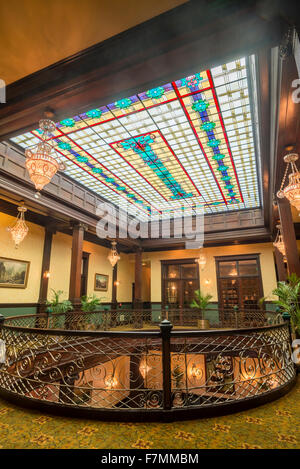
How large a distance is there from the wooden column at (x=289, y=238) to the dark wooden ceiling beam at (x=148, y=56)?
453 centimetres

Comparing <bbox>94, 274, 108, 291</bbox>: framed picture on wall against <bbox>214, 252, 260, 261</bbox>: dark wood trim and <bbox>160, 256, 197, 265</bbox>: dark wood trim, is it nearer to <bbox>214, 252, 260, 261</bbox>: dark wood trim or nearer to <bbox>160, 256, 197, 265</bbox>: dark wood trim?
<bbox>160, 256, 197, 265</bbox>: dark wood trim

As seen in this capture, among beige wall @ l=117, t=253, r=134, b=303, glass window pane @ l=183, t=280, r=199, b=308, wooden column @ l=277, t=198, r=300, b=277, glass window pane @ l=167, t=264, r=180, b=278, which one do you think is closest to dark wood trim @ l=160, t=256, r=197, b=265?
glass window pane @ l=167, t=264, r=180, b=278

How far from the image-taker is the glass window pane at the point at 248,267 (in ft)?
39.0

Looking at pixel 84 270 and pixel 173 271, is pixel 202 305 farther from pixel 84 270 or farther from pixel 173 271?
pixel 84 270

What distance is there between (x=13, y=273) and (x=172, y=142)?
6.20m

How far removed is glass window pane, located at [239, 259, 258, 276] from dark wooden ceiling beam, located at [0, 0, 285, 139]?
1046cm

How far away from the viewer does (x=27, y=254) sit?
843 cm

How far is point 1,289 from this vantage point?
24.6 feet

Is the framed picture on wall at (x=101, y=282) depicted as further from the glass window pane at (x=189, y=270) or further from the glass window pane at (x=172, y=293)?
the glass window pane at (x=189, y=270)

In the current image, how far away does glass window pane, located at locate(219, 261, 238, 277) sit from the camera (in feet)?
40.3

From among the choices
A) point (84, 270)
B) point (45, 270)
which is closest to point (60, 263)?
point (45, 270)

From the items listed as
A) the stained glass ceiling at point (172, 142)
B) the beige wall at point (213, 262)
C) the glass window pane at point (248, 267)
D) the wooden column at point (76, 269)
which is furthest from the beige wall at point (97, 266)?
the glass window pane at point (248, 267)

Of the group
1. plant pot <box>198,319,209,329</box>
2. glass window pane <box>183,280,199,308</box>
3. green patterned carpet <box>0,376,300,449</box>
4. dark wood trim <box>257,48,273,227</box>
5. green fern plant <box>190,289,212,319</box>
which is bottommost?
green patterned carpet <box>0,376,300,449</box>
